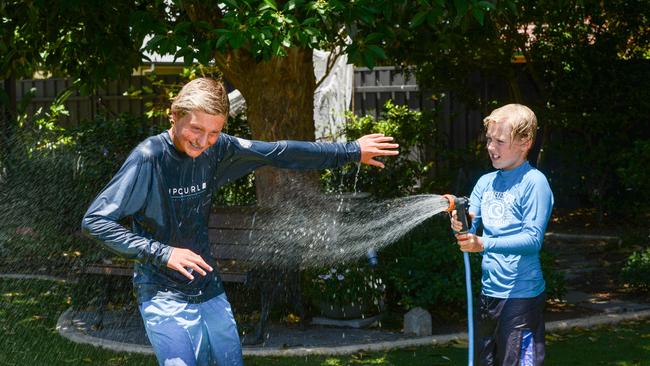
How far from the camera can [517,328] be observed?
4.39 metres

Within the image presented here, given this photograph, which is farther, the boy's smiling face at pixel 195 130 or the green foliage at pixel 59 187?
the green foliage at pixel 59 187

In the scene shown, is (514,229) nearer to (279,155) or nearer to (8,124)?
(279,155)

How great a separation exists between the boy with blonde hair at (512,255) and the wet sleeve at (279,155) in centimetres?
61

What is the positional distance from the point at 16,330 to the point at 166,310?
4058mm

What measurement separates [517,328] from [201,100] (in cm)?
187

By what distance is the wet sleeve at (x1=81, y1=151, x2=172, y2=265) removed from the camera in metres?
3.42

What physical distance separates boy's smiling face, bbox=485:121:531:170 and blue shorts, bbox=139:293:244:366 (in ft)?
4.95

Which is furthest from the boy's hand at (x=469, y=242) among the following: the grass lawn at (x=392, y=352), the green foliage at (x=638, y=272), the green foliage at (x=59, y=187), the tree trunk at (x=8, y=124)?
the tree trunk at (x=8, y=124)

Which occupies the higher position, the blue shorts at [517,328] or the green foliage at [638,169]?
the green foliage at [638,169]

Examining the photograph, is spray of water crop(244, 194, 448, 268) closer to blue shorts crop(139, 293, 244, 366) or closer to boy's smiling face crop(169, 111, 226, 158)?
blue shorts crop(139, 293, 244, 366)

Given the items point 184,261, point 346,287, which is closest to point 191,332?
point 184,261

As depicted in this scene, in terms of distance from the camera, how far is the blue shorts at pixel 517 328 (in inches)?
173

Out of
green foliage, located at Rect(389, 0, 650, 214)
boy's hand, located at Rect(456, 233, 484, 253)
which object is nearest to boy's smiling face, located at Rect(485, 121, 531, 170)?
boy's hand, located at Rect(456, 233, 484, 253)

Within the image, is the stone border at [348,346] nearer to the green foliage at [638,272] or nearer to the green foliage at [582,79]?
the green foliage at [638,272]
